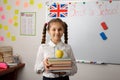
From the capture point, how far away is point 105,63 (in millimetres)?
2512

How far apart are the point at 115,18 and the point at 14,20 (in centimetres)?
131

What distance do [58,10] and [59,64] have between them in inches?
48.6

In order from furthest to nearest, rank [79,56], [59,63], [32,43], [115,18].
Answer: [32,43], [79,56], [115,18], [59,63]

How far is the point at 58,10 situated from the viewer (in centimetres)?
264

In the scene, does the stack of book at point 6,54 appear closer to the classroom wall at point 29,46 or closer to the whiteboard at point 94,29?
the classroom wall at point 29,46

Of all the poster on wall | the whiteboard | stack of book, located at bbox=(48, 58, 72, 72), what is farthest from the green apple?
the poster on wall

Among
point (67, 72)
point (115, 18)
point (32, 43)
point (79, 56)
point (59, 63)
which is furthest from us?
point (32, 43)

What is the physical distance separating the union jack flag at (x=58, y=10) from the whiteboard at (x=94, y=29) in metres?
0.03

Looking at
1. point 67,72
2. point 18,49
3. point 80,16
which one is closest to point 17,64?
point 18,49

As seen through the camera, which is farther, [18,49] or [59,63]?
[18,49]

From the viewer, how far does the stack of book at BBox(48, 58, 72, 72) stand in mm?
1526

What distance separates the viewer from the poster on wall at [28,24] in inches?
109

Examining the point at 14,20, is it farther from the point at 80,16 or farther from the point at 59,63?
the point at 59,63

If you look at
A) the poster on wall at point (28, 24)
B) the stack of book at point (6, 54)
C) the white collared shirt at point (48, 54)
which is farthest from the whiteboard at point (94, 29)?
the white collared shirt at point (48, 54)
